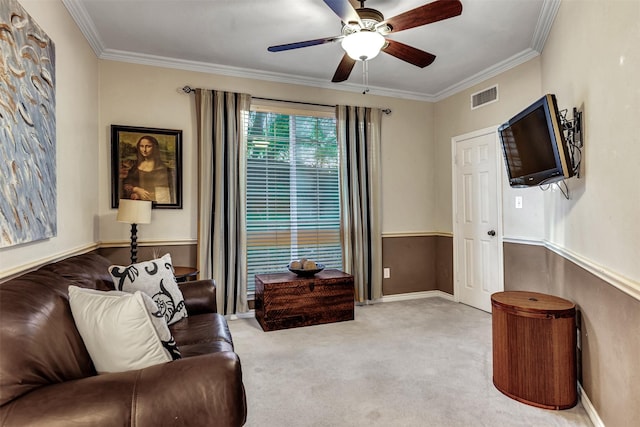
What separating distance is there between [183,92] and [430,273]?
3.78 meters

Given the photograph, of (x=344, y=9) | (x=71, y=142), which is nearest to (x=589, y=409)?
(x=344, y=9)

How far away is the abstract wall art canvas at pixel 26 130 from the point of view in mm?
1643

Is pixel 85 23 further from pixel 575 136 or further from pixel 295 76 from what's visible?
pixel 575 136

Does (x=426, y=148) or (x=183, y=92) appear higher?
(x=183, y=92)

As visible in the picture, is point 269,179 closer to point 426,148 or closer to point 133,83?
point 133,83

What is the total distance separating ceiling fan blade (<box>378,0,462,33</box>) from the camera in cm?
206

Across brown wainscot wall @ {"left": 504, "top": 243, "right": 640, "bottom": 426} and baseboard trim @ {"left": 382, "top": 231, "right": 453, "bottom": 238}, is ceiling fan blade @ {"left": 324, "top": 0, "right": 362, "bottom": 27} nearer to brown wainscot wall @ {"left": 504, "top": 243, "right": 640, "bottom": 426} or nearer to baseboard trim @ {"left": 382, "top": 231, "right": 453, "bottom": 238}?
brown wainscot wall @ {"left": 504, "top": 243, "right": 640, "bottom": 426}

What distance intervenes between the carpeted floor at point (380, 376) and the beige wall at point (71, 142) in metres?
1.50

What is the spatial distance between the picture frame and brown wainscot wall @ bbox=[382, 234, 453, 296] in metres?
2.64

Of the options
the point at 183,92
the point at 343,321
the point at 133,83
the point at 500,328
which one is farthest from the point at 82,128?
the point at 500,328

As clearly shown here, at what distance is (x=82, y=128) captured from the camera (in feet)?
9.53

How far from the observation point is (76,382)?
3.96 feet

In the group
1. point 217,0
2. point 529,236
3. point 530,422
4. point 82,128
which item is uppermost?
point 217,0

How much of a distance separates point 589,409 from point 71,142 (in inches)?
148
